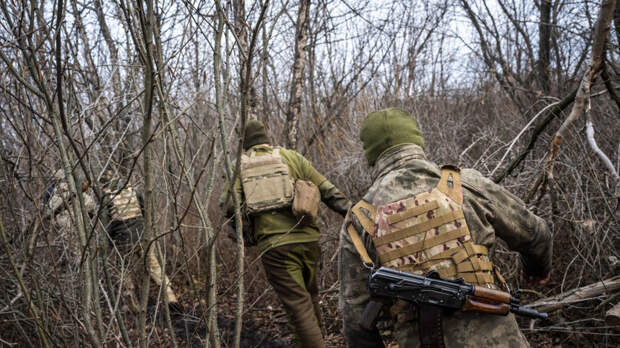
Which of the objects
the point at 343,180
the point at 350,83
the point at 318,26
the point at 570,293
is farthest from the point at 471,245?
the point at 318,26

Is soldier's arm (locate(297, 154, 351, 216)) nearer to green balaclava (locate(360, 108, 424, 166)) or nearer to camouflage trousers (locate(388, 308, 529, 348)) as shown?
green balaclava (locate(360, 108, 424, 166))

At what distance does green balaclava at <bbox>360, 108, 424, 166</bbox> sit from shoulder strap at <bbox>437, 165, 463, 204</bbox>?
0.81 ft

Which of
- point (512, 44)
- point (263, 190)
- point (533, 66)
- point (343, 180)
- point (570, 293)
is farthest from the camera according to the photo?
point (512, 44)

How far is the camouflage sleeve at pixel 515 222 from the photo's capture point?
1705 millimetres

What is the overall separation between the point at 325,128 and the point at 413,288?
418 centimetres

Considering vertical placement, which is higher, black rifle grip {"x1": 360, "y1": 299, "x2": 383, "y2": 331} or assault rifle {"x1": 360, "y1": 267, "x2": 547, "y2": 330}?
assault rifle {"x1": 360, "y1": 267, "x2": 547, "y2": 330}

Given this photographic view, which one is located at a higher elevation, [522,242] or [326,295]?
[522,242]

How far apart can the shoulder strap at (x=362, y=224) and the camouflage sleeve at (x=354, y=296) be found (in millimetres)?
56

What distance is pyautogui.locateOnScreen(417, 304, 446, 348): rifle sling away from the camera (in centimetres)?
161

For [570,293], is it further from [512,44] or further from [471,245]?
[512,44]

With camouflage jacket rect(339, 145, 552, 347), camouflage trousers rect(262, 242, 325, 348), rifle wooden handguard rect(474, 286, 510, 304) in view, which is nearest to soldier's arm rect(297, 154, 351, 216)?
camouflage trousers rect(262, 242, 325, 348)

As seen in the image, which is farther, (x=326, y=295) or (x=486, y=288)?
(x=326, y=295)

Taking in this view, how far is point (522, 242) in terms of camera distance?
1.77 meters

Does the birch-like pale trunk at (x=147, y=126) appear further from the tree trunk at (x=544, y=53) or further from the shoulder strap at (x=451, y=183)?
the tree trunk at (x=544, y=53)
